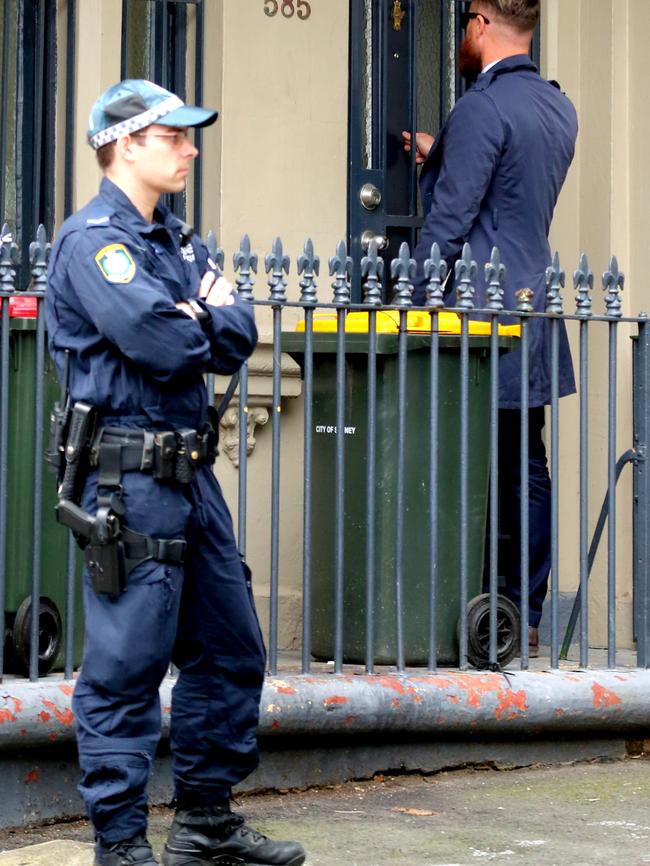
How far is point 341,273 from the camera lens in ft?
17.3

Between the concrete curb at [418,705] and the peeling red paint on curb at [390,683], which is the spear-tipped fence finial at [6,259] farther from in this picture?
the peeling red paint on curb at [390,683]

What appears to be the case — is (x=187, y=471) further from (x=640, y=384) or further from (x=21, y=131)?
(x=21, y=131)

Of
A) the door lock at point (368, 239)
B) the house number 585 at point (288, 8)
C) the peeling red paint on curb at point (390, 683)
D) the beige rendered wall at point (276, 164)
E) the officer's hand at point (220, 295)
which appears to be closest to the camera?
the officer's hand at point (220, 295)

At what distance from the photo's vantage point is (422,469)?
5586 mm

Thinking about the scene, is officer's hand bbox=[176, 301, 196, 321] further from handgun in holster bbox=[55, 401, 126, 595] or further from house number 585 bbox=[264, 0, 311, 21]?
house number 585 bbox=[264, 0, 311, 21]

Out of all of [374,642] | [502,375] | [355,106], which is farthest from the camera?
[355,106]

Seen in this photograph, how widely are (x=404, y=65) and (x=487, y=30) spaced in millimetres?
759

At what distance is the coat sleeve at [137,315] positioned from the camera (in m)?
3.96

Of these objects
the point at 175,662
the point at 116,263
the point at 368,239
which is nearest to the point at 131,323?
the point at 116,263

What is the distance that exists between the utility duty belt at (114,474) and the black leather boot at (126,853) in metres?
0.59

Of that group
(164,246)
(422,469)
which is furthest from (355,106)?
(164,246)

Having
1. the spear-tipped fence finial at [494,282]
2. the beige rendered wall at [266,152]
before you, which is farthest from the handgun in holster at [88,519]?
the beige rendered wall at [266,152]

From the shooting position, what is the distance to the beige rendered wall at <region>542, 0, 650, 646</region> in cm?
713

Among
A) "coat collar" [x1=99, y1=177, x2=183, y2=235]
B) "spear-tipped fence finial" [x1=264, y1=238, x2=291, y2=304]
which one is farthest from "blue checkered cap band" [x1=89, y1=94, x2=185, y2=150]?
"spear-tipped fence finial" [x1=264, y1=238, x2=291, y2=304]
